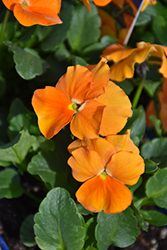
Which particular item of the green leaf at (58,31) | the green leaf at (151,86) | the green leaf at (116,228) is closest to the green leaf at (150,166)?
the green leaf at (116,228)

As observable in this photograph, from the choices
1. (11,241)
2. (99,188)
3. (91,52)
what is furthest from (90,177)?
(91,52)

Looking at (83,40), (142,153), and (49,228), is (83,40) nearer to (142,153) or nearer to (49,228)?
(142,153)

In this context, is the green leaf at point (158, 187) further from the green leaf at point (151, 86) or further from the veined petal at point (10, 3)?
the veined petal at point (10, 3)

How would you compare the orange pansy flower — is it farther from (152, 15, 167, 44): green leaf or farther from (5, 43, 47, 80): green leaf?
(152, 15, 167, 44): green leaf

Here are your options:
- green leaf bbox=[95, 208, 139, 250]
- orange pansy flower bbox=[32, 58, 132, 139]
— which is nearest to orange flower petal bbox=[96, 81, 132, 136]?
orange pansy flower bbox=[32, 58, 132, 139]

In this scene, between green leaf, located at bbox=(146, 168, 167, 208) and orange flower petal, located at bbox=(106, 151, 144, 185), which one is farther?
green leaf, located at bbox=(146, 168, 167, 208)
